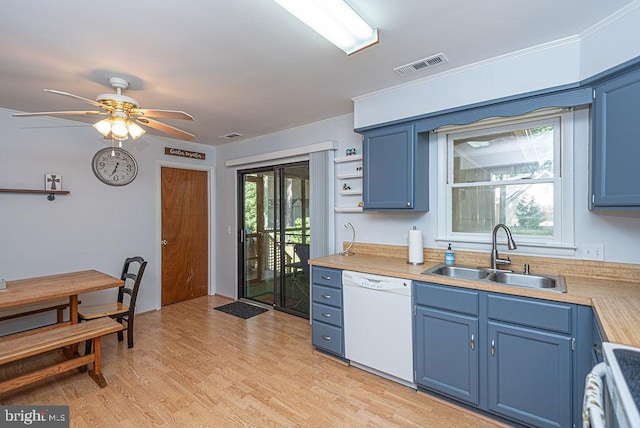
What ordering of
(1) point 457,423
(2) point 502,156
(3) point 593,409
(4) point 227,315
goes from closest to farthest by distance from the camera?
(3) point 593,409
(1) point 457,423
(2) point 502,156
(4) point 227,315

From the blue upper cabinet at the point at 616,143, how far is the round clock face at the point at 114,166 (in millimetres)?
4671

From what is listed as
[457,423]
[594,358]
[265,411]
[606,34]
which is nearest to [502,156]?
[606,34]

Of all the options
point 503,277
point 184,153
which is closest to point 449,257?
point 503,277

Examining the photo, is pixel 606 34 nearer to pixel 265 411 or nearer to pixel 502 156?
pixel 502 156

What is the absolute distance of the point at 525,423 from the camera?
187cm

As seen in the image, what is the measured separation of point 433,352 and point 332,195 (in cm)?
196

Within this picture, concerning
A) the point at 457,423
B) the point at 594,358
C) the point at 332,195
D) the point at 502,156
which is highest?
the point at 502,156

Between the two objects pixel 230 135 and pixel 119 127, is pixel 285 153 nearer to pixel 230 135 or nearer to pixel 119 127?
pixel 230 135

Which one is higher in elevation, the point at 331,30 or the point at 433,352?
the point at 331,30

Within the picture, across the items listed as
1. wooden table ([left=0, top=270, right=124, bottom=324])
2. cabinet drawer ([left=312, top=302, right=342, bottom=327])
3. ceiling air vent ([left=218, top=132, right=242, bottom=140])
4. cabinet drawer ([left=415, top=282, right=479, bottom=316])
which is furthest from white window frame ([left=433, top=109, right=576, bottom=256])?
wooden table ([left=0, top=270, right=124, bottom=324])

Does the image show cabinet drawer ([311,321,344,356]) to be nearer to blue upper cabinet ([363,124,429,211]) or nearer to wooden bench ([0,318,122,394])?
blue upper cabinet ([363,124,429,211])

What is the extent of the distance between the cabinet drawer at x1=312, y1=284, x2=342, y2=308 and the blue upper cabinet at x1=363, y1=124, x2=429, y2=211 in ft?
2.79

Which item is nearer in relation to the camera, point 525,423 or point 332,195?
point 525,423

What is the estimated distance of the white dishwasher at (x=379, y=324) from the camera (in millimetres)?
2342
